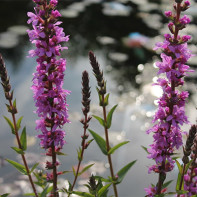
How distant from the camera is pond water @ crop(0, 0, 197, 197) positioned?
11.7 ft

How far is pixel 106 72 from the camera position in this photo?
217 inches

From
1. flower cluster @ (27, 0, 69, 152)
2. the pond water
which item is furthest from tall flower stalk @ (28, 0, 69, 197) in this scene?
the pond water

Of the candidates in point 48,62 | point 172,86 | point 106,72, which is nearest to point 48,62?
point 48,62

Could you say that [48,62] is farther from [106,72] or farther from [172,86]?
[106,72]

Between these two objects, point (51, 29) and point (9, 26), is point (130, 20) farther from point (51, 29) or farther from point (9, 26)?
point (51, 29)

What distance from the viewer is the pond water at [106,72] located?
3.56 m

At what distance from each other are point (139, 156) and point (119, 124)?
63 centimetres

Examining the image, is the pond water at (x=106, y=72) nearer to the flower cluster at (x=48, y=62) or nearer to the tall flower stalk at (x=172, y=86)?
the flower cluster at (x=48, y=62)

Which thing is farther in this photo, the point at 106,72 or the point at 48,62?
the point at 106,72

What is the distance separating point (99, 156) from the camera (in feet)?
12.1

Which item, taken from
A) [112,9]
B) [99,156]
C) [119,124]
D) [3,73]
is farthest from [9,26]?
[3,73]

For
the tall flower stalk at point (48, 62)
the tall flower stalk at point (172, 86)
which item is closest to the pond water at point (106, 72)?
the tall flower stalk at point (48, 62)

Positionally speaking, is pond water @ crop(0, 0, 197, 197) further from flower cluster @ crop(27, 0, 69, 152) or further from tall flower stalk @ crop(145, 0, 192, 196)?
tall flower stalk @ crop(145, 0, 192, 196)

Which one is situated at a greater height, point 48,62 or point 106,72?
point 106,72
